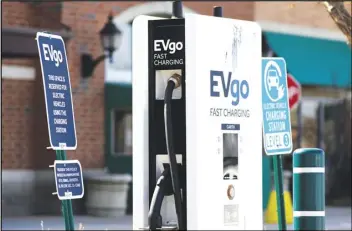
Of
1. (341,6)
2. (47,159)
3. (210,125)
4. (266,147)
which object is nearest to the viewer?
(210,125)

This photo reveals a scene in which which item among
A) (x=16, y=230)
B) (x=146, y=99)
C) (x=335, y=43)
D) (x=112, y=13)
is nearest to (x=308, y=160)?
(x=146, y=99)

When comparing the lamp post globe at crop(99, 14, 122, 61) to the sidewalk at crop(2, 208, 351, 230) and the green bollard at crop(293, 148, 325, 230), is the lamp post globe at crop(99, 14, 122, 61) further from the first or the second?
the green bollard at crop(293, 148, 325, 230)

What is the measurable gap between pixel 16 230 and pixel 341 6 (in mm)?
7230

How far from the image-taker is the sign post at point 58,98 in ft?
26.9

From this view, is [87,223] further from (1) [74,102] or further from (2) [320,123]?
(2) [320,123]

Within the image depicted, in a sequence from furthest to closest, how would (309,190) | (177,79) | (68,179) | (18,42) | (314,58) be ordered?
(314,58), (18,42), (68,179), (309,190), (177,79)

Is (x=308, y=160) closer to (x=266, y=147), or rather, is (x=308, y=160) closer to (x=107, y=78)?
(x=266, y=147)

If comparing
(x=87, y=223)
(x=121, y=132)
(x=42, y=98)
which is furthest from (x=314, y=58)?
(x=87, y=223)

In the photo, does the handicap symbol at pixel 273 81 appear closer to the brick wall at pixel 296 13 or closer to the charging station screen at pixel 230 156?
the charging station screen at pixel 230 156

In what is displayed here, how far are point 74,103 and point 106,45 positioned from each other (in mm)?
1487

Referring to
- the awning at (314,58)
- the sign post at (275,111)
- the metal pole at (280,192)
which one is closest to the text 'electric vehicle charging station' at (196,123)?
the metal pole at (280,192)

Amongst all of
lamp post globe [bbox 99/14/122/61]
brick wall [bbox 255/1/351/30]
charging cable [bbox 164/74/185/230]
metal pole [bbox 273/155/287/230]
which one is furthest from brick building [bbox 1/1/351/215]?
charging cable [bbox 164/74/185/230]

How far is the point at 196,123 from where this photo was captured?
6098mm

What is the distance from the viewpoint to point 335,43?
87.5 feet
